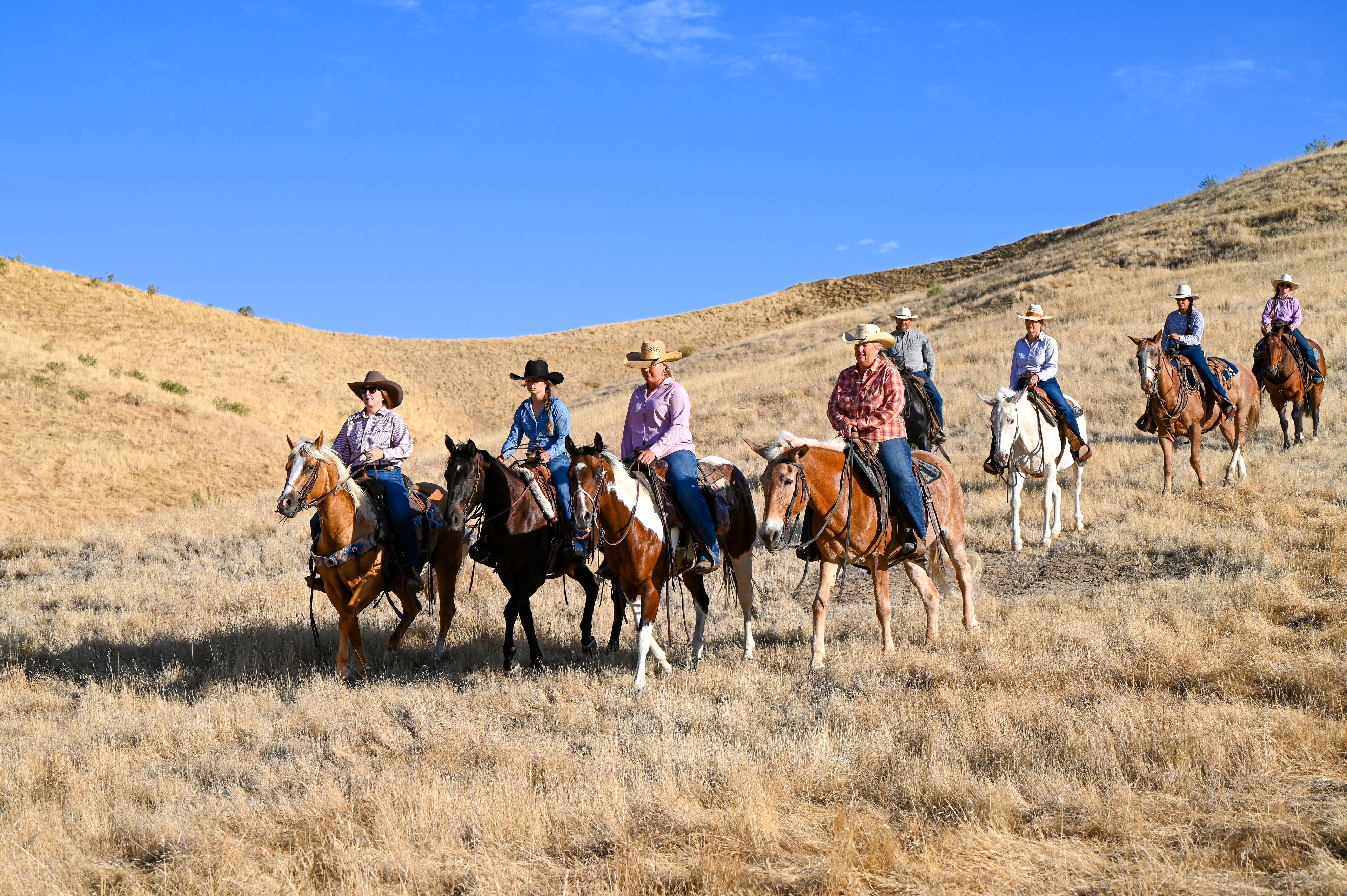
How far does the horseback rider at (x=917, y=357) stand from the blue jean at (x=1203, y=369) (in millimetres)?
3841

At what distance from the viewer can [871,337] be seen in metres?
8.68

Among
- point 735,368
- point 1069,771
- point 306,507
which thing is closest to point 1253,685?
point 1069,771

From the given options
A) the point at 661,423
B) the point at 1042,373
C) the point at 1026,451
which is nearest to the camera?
the point at 661,423

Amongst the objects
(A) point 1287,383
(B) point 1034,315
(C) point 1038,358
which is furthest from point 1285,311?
(C) point 1038,358

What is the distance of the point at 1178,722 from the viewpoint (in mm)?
5719

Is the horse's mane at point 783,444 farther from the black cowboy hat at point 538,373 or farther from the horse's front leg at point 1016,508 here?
the horse's front leg at point 1016,508

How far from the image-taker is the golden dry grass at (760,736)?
4.61 meters

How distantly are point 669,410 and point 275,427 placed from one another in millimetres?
37145

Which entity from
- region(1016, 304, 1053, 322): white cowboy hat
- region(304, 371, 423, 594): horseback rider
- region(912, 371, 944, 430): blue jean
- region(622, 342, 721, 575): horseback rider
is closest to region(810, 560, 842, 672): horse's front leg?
region(622, 342, 721, 575): horseback rider

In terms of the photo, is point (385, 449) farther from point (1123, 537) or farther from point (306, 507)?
point (1123, 537)

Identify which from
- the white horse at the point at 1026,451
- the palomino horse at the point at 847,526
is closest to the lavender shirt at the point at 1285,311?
the white horse at the point at 1026,451

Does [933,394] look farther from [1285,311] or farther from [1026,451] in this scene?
[1285,311]

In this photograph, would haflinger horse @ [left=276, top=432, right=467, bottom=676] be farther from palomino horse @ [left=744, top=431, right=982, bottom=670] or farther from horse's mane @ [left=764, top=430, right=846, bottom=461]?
palomino horse @ [left=744, top=431, right=982, bottom=670]

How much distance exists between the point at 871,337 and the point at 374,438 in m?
5.21
